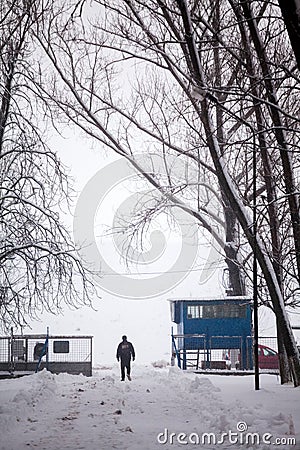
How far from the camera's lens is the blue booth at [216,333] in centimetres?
2655

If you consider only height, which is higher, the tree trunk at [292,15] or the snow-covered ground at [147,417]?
the tree trunk at [292,15]

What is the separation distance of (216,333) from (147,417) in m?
15.3

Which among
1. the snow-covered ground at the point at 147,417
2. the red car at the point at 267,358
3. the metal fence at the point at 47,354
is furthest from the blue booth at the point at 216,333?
the snow-covered ground at the point at 147,417

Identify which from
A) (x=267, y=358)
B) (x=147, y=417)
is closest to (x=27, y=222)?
(x=147, y=417)

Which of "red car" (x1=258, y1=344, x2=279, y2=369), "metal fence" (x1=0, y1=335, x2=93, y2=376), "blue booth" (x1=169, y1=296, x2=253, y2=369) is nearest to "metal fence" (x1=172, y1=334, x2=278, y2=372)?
"blue booth" (x1=169, y1=296, x2=253, y2=369)

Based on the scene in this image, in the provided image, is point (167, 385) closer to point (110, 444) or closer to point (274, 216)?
point (274, 216)

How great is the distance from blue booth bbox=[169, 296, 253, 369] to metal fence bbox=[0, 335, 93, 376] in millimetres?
3896

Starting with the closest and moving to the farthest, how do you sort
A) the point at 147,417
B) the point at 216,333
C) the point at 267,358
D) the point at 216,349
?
the point at 147,417 → the point at 216,349 → the point at 216,333 → the point at 267,358

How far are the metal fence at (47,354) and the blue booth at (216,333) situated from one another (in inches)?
153

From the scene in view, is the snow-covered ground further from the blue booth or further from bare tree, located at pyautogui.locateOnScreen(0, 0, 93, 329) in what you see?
the blue booth

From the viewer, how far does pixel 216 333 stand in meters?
27.0

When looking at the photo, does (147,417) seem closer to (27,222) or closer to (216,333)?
(27,222)

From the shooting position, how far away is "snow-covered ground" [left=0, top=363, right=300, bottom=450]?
895cm

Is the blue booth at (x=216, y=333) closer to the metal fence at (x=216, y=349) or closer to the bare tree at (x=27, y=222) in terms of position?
the metal fence at (x=216, y=349)
